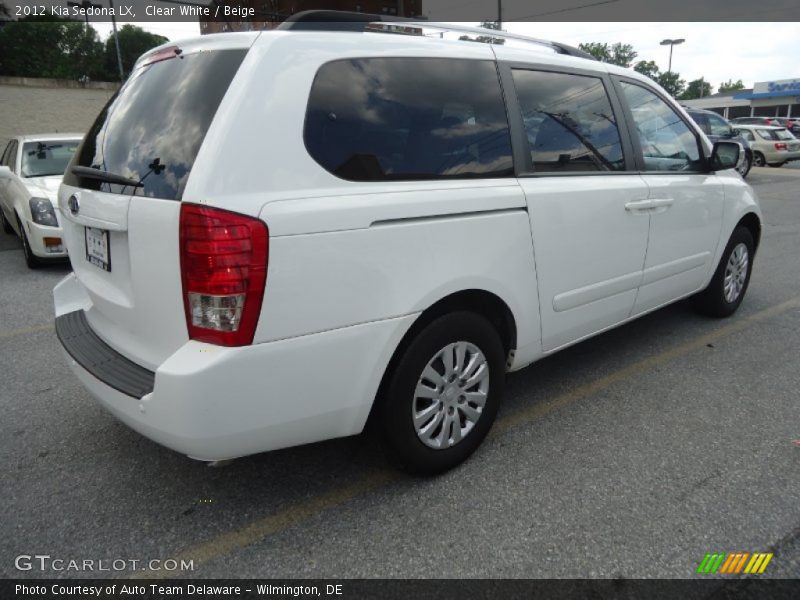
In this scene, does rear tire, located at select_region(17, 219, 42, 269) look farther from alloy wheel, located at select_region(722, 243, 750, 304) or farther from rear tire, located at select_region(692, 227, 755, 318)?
alloy wheel, located at select_region(722, 243, 750, 304)

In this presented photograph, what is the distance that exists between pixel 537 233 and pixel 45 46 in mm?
66337

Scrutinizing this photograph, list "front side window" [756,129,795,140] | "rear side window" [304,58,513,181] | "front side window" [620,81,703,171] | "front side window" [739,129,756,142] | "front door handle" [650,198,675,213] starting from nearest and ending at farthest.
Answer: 1. "rear side window" [304,58,513,181]
2. "front door handle" [650,198,675,213]
3. "front side window" [620,81,703,171]
4. "front side window" [756,129,795,140]
5. "front side window" [739,129,756,142]

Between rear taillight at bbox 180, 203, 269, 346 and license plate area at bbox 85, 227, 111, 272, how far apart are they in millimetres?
584

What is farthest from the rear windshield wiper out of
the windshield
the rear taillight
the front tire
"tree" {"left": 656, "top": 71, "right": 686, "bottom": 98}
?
Result: "tree" {"left": 656, "top": 71, "right": 686, "bottom": 98}

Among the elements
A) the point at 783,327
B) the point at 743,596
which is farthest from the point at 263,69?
the point at 783,327

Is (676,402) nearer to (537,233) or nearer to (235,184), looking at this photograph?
(537,233)

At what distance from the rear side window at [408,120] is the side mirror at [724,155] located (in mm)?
2062

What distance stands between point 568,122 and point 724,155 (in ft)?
5.44

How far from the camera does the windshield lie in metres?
7.31

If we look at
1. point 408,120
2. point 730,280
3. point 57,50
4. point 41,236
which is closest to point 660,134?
point 730,280

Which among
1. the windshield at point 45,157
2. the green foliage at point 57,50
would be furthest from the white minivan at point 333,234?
the green foliage at point 57,50

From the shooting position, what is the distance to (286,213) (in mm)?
1938

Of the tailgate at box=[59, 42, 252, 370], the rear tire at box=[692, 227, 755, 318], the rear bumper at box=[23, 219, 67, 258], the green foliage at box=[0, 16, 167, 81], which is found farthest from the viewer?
the green foliage at box=[0, 16, 167, 81]

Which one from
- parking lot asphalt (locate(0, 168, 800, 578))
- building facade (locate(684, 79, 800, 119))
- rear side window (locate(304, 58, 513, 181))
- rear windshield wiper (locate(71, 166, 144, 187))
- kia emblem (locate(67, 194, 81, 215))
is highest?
building facade (locate(684, 79, 800, 119))
